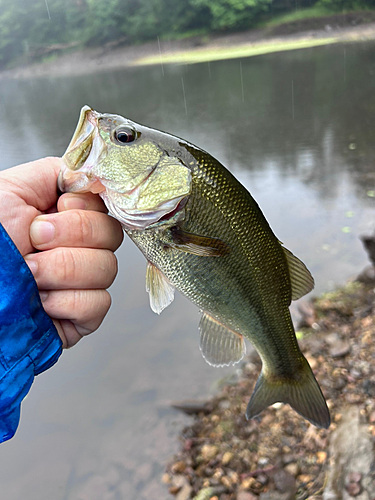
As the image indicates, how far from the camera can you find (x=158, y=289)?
150cm

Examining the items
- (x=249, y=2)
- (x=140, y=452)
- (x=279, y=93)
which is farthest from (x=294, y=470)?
(x=249, y=2)

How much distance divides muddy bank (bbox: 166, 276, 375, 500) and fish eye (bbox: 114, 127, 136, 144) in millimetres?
2256

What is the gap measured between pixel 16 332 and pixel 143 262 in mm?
4311

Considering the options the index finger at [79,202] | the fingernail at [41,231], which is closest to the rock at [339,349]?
the index finger at [79,202]

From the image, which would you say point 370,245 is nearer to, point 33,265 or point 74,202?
point 74,202

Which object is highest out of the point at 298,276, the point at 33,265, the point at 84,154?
the point at 84,154

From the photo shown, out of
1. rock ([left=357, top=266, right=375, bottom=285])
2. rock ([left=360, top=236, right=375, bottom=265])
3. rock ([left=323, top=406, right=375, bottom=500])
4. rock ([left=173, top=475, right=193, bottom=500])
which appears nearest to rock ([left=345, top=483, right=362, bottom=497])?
rock ([left=323, top=406, right=375, bottom=500])

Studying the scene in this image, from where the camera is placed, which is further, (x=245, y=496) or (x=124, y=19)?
(x=124, y=19)

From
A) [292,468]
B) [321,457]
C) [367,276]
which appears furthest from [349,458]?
[367,276]

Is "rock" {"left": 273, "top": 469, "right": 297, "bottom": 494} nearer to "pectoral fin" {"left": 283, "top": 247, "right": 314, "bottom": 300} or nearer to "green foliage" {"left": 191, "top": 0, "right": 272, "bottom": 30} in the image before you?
"pectoral fin" {"left": 283, "top": 247, "right": 314, "bottom": 300}

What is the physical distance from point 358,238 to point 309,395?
3.93 m

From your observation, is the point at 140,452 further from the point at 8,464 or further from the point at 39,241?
the point at 39,241

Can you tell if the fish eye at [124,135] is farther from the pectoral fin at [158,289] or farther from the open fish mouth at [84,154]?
the pectoral fin at [158,289]

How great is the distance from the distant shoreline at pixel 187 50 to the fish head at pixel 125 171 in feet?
68.7
